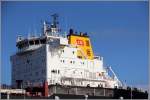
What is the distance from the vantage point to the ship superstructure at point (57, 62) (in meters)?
14.6

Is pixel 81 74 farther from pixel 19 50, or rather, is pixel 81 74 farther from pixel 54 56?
pixel 19 50

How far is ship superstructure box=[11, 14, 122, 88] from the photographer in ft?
47.9

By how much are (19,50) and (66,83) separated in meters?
2.19

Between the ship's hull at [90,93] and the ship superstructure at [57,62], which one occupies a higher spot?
the ship superstructure at [57,62]

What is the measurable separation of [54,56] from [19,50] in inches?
65.3

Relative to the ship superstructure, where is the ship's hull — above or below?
below

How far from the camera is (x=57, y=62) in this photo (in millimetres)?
14719

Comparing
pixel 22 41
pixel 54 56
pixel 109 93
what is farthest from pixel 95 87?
pixel 22 41

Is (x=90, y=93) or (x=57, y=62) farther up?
(x=57, y=62)

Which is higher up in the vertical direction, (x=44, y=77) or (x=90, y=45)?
(x=90, y=45)

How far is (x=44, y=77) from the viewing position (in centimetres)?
1447

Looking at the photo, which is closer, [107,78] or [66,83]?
[66,83]

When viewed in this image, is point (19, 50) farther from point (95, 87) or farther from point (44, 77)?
point (95, 87)

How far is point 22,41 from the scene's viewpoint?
51.4 feet
